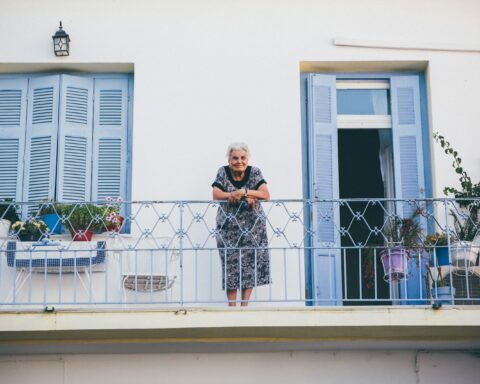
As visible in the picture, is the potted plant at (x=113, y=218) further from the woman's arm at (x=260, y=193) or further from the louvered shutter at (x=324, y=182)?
the louvered shutter at (x=324, y=182)

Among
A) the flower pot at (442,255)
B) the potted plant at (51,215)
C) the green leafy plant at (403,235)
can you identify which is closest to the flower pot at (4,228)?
the potted plant at (51,215)

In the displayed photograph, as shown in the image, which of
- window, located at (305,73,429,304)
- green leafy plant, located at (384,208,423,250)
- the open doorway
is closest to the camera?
green leafy plant, located at (384,208,423,250)

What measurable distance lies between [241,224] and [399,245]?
1472 mm

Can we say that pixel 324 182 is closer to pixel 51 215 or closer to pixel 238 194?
pixel 238 194

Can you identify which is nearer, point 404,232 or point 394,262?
point 394,262

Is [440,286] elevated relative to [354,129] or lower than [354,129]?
lower

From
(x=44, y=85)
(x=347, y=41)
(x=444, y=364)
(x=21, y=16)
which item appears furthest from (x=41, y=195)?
(x=444, y=364)

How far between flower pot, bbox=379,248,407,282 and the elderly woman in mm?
1087

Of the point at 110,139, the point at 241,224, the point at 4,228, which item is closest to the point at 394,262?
the point at 241,224

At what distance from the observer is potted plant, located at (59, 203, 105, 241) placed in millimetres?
10438

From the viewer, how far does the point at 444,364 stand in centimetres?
1007

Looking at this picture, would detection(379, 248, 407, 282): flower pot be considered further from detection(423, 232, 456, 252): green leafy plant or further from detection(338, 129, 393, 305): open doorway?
detection(338, 129, 393, 305): open doorway

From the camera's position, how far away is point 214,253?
10688mm

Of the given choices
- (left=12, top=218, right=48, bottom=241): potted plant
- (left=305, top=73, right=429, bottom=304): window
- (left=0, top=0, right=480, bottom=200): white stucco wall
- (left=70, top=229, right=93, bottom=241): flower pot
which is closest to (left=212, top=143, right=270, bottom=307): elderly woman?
(left=0, top=0, right=480, bottom=200): white stucco wall
